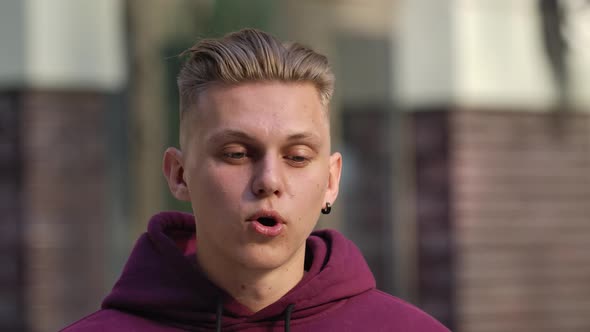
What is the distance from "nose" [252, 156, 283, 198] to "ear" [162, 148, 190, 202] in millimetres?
241

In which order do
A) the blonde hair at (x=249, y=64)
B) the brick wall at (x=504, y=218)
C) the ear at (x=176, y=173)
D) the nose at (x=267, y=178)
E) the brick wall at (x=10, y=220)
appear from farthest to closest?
the brick wall at (x=504, y=218) → the brick wall at (x=10, y=220) → the ear at (x=176, y=173) → the blonde hair at (x=249, y=64) → the nose at (x=267, y=178)

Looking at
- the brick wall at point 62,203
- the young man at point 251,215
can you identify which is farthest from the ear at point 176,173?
the brick wall at point 62,203

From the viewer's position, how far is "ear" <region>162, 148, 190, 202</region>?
2.53 meters

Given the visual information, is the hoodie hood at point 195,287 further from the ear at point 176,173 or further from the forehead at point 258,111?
the forehead at point 258,111

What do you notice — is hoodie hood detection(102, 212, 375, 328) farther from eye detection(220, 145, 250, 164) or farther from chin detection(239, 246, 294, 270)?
eye detection(220, 145, 250, 164)

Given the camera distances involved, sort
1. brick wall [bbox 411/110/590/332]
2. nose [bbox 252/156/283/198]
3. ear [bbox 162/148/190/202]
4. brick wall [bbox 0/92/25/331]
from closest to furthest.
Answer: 1. nose [bbox 252/156/283/198]
2. ear [bbox 162/148/190/202]
3. brick wall [bbox 0/92/25/331]
4. brick wall [bbox 411/110/590/332]

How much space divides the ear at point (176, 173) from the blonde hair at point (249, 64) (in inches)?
3.8

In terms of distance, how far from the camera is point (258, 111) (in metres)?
2.37

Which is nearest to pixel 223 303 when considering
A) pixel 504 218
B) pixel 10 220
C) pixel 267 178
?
pixel 267 178

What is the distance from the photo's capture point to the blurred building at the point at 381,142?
20.5ft

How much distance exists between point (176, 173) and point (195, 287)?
257mm

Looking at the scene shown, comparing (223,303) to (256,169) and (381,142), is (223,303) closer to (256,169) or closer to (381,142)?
(256,169)

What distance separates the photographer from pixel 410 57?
703 cm

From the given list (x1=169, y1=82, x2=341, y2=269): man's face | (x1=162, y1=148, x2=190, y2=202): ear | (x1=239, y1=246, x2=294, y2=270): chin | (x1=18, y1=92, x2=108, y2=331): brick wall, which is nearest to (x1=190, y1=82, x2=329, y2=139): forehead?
(x1=169, y1=82, x2=341, y2=269): man's face
